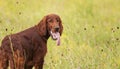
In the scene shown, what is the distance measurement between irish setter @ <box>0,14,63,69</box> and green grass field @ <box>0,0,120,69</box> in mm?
1137

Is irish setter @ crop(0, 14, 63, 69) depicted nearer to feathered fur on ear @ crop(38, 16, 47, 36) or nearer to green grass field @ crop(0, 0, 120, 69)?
feathered fur on ear @ crop(38, 16, 47, 36)

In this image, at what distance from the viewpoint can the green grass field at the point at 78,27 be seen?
9352 millimetres

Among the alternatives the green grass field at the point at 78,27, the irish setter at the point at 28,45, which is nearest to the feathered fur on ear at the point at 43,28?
the irish setter at the point at 28,45

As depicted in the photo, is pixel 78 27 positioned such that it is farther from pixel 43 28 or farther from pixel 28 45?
pixel 28 45

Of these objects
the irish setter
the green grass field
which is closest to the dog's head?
the irish setter

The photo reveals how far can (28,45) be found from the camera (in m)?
7.78

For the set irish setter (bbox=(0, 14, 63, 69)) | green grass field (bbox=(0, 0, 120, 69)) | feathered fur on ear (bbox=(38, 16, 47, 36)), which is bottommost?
green grass field (bbox=(0, 0, 120, 69))

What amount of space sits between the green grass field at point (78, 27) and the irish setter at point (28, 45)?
114 cm

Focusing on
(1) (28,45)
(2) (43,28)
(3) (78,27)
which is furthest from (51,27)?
(3) (78,27)

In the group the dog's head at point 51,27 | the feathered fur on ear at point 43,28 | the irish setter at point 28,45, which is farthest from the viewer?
the feathered fur on ear at point 43,28

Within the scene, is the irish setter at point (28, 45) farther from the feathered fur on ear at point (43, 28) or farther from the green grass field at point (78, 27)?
the green grass field at point (78, 27)

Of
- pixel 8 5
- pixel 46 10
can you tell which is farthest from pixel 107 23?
pixel 8 5

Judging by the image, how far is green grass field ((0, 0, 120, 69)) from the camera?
368 inches

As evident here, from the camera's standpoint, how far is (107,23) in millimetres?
12945
